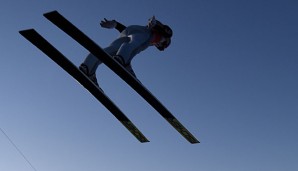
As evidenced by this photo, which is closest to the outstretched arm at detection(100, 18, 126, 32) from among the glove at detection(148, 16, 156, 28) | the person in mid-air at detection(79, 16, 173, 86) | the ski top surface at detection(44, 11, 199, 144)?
the person in mid-air at detection(79, 16, 173, 86)

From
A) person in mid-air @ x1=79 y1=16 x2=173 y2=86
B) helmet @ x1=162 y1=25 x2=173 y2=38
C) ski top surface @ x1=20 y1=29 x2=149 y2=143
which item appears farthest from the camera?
helmet @ x1=162 y1=25 x2=173 y2=38

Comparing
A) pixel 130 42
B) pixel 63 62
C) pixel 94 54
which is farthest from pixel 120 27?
pixel 63 62

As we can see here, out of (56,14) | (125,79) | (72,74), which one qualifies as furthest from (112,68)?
(56,14)

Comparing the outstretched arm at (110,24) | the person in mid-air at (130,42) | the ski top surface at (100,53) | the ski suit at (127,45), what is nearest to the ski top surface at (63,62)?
the person in mid-air at (130,42)

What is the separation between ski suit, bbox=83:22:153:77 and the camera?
7.87 metres

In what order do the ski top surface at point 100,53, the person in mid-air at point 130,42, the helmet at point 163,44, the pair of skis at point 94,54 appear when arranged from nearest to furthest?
the ski top surface at point 100,53 < the pair of skis at point 94,54 < the person in mid-air at point 130,42 < the helmet at point 163,44

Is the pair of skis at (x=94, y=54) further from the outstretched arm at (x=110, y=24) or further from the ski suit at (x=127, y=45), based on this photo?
the outstretched arm at (x=110, y=24)

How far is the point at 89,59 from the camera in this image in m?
7.88

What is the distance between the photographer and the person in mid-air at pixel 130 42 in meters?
7.85

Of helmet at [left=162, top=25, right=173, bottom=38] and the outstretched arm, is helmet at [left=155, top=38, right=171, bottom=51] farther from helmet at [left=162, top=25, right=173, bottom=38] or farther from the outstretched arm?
the outstretched arm

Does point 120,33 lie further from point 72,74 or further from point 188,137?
point 188,137

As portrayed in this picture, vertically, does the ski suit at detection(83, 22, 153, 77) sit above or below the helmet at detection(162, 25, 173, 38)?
below

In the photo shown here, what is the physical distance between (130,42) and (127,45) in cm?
15

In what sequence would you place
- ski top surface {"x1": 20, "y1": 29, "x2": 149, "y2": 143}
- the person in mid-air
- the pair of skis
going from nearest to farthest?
the pair of skis
ski top surface {"x1": 20, "y1": 29, "x2": 149, "y2": 143}
the person in mid-air
